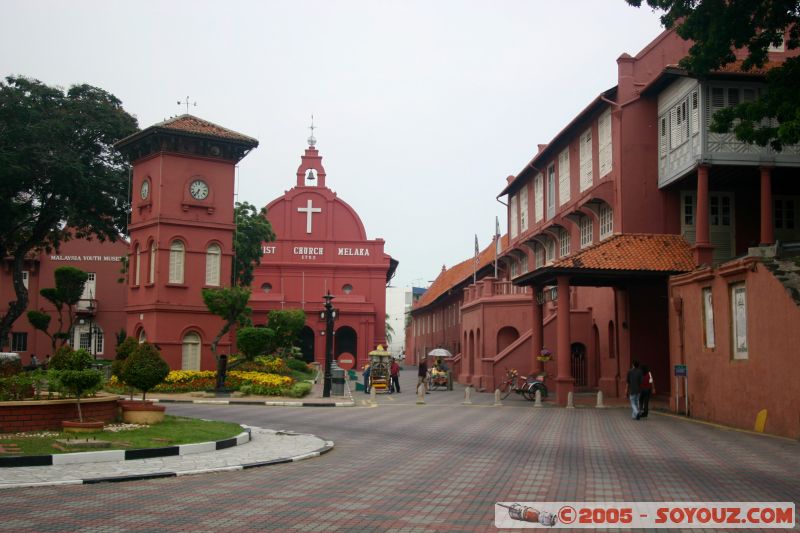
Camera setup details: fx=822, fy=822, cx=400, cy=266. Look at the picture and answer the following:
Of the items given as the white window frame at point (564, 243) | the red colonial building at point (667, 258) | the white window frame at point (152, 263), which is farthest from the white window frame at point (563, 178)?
the white window frame at point (152, 263)

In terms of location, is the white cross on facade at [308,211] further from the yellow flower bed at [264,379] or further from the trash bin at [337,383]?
the trash bin at [337,383]

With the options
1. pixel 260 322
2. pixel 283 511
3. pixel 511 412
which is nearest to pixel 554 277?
pixel 511 412

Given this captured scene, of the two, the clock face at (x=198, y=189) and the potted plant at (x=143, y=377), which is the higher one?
the clock face at (x=198, y=189)

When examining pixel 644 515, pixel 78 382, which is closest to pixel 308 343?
pixel 78 382

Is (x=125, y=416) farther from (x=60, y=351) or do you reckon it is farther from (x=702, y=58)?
(x=702, y=58)

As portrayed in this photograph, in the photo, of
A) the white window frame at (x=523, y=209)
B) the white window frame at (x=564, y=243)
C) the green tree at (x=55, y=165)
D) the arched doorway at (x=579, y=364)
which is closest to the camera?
the arched doorway at (x=579, y=364)

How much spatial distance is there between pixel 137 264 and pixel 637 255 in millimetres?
22322

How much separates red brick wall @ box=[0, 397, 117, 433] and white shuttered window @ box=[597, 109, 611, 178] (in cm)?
2135

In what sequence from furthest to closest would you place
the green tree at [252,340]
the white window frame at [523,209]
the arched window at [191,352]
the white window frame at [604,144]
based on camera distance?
the white window frame at [523,209] → the arched window at [191,352] → the green tree at [252,340] → the white window frame at [604,144]

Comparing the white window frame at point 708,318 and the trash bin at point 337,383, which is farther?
the trash bin at point 337,383

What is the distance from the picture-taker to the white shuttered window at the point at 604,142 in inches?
1201

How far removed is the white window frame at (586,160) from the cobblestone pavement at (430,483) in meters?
16.2

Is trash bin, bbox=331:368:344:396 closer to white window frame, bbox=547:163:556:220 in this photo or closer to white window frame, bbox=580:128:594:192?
white window frame, bbox=580:128:594:192

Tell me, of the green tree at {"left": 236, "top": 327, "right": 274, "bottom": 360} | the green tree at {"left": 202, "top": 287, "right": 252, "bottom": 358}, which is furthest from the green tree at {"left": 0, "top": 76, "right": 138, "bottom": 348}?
the green tree at {"left": 236, "top": 327, "right": 274, "bottom": 360}
